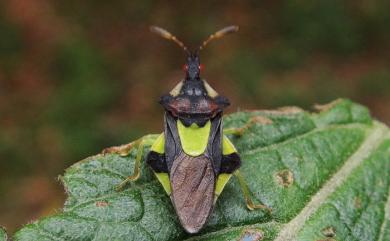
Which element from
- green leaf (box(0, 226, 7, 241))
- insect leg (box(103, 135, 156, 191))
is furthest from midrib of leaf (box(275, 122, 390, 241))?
green leaf (box(0, 226, 7, 241))

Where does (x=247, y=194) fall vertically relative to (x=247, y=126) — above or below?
below

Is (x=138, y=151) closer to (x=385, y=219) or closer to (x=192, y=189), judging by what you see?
(x=192, y=189)

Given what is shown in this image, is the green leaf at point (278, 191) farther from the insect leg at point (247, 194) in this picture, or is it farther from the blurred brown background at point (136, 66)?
the blurred brown background at point (136, 66)

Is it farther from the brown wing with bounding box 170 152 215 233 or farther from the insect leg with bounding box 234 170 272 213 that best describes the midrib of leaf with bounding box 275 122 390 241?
the brown wing with bounding box 170 152 215 233

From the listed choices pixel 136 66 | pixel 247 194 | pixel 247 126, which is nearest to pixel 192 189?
pixel 247 194

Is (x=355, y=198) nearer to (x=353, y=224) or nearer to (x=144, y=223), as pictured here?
(x=353, y=224)

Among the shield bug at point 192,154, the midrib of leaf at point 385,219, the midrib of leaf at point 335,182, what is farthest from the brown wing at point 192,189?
the midrib of leaf at point 385,219
